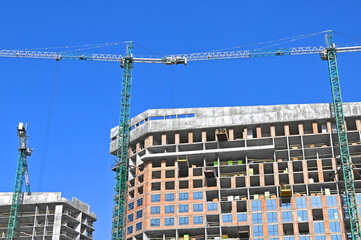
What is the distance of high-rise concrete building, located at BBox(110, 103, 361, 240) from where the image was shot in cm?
14075

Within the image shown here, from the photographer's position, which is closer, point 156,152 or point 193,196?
point 193,196

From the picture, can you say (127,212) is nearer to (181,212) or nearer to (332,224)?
(181,212)

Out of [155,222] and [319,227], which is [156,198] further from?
[319,227]

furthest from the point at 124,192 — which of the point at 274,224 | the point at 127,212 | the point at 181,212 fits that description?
the point at 274,224

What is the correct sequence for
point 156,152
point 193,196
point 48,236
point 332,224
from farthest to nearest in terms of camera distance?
point 48,236, point 156,152, point 193,196, point 332,224

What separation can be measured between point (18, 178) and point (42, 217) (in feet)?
47.1

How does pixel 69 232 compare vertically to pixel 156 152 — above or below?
below

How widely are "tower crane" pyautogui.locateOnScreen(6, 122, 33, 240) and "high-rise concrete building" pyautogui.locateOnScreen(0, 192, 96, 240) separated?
2.66 meters

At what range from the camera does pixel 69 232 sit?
18088cm

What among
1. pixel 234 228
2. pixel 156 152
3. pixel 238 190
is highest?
pixel 156 152

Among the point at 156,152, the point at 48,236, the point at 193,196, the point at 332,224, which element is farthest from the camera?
the point at 48,236

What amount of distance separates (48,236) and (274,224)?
68676 mm

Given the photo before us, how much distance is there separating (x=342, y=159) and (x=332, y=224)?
15.4 meters

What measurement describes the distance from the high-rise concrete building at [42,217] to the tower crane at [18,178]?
266cm
